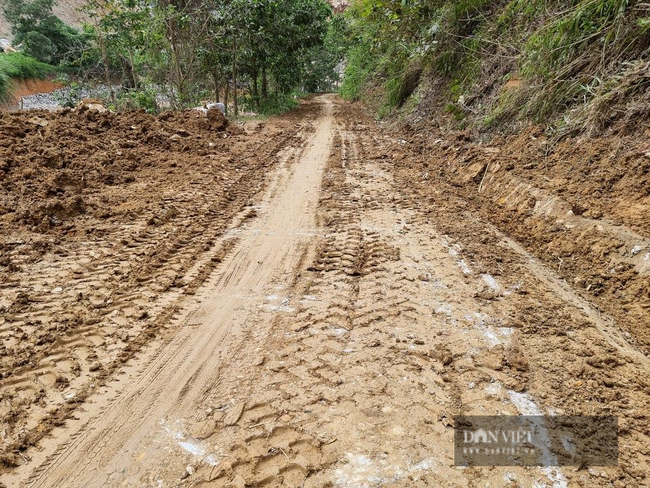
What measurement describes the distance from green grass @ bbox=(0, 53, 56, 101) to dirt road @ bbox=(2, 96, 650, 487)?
91.1ft

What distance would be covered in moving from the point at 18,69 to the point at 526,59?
32.0m

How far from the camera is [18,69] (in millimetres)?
25438

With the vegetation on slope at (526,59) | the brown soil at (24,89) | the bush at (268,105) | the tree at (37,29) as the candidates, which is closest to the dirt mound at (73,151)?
the vegetation on slope at (526,59)

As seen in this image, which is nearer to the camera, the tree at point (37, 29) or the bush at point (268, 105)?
the bush at point (268, 105)

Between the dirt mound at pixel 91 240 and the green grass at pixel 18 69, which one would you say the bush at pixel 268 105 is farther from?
the green grass at pixel 18 69

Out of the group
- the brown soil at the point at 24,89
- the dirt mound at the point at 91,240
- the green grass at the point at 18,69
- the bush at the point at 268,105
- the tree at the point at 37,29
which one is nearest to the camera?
the dirt mound at the point at 91,240

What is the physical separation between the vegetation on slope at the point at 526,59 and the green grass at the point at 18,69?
23980mm

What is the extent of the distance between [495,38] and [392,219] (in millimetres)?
6202

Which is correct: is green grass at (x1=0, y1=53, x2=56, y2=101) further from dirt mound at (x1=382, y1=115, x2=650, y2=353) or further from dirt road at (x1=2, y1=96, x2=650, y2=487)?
dirt mound at (x1=382, y1=115, x2=650, y2=353)

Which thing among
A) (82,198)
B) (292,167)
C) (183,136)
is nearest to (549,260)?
(292,167)

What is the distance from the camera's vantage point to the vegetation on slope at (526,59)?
459 centimetres

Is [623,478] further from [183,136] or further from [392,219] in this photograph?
[183,136]

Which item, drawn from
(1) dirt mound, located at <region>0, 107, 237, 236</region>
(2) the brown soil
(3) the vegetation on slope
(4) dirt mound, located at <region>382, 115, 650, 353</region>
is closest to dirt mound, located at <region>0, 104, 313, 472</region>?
(1) dirt mound, located at <region>0, 107, 237, 236</region>

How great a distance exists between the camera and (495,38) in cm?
828
